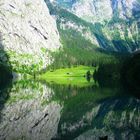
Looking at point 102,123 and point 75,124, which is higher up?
point 75,124

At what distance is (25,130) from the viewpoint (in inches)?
2072

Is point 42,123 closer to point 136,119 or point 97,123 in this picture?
point 97,123

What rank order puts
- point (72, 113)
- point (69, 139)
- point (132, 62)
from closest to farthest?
point (69, 139), point (72, 113), point (132, 62)

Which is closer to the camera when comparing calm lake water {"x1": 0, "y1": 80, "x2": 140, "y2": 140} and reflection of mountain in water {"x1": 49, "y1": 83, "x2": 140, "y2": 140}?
calm lake water {"x1": 0, "y1": 80, "x2": 140, "y2": 140}

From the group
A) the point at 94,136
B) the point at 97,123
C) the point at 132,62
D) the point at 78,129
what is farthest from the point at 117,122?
→ the point at 132,62

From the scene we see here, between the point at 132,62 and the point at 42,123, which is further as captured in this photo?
the point at 132,62

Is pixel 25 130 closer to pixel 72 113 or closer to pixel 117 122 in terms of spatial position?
pixel 117 122

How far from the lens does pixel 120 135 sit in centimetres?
4825

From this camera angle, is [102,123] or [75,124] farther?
[102,123]

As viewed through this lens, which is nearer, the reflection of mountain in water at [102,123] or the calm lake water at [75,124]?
the calm lake water at [75,124]

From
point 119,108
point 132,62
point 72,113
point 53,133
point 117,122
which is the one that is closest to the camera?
point 53,133

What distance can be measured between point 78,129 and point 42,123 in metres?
8.57

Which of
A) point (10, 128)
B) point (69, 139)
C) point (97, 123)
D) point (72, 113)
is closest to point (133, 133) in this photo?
point (69, 139)

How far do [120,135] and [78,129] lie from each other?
28.6 ft
